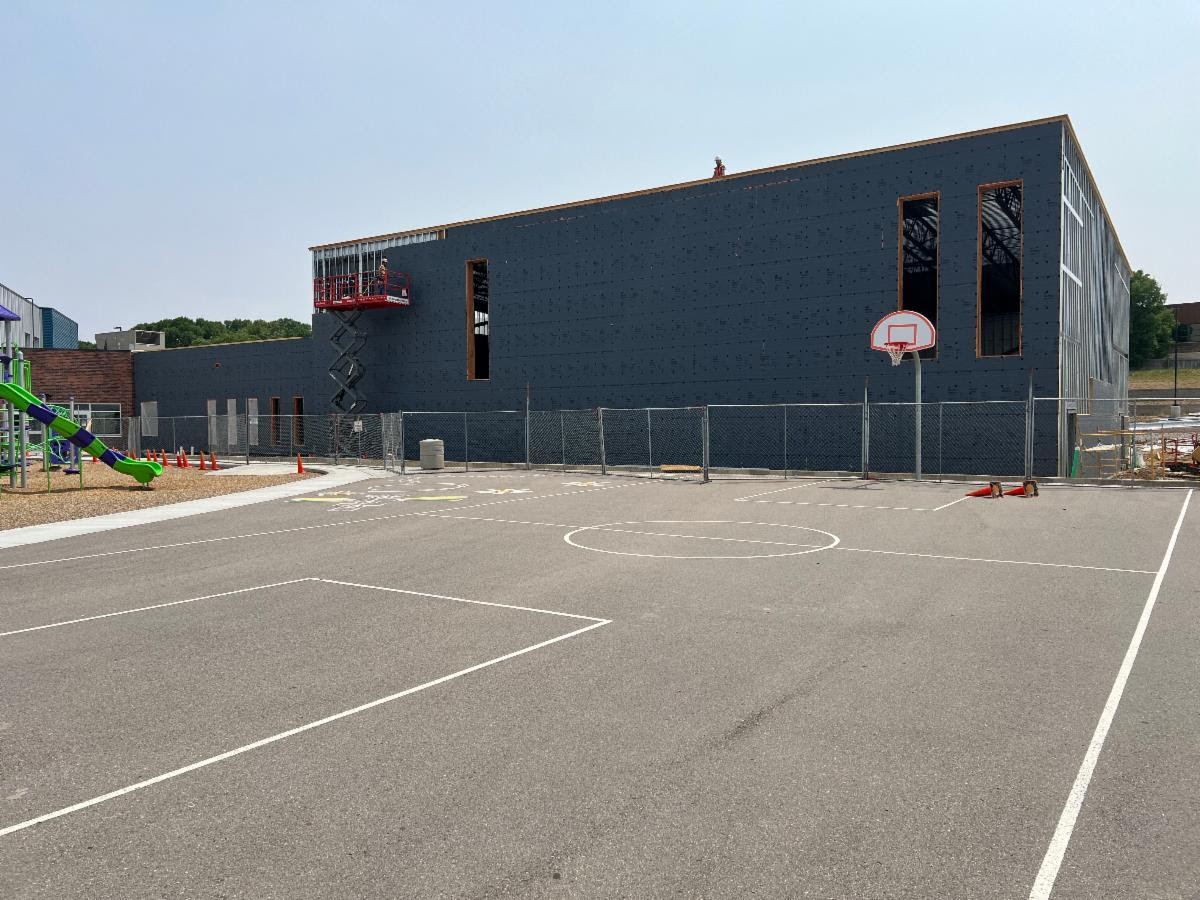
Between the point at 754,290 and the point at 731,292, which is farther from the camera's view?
the point at 731,292

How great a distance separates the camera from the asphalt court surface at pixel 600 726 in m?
4.04

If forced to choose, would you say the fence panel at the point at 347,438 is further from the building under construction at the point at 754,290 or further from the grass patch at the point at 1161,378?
the grass patch at the point at 1161,378

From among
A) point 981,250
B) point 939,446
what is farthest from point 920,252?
point 939,446

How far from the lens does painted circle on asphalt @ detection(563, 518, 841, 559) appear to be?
509 inches

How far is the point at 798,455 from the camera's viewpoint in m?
30.6

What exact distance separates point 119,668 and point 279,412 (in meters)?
44.1

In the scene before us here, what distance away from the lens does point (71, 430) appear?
24.2 meters

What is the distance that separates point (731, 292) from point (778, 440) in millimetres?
5758

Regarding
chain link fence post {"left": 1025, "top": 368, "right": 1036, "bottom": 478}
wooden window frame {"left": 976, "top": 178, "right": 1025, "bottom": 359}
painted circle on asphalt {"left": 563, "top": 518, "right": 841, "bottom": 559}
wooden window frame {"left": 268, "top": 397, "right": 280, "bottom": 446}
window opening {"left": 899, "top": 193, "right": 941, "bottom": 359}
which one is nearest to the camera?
painted circle on asphalt {"left": 563, "top": 518, "right": 841, "bottom": 559}

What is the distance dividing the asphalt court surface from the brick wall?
4790 centimetres

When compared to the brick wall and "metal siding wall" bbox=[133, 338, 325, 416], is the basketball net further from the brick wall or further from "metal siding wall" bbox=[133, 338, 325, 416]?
the brick wall

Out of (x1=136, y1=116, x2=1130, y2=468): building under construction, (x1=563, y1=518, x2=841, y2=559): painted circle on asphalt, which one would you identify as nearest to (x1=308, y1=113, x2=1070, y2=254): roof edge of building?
(x1=136, y1=116, x2=1130, y2=468): building under construction

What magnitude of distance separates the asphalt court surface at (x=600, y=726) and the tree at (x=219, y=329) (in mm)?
Result: 134987

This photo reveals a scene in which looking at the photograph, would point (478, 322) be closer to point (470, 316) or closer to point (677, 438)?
point (470, 316)
